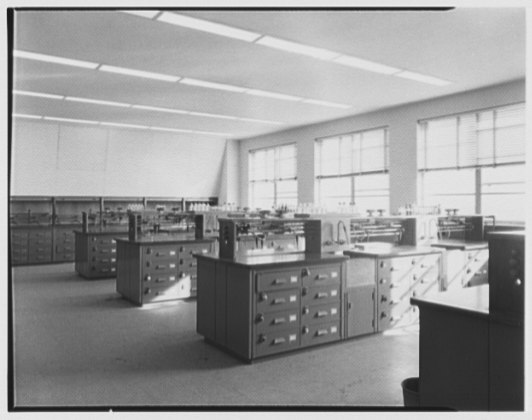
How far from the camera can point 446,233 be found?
274 inches

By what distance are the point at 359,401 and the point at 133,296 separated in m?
3.76

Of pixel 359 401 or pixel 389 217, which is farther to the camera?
pixel 389 217

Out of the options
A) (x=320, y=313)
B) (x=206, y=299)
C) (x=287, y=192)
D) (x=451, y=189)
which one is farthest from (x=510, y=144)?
(x=287, y=192)

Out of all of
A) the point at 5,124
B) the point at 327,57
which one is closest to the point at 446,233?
the point at 327,57

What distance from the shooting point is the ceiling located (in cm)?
447

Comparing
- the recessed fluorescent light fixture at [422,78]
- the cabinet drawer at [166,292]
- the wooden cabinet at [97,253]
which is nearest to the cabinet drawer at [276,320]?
the cabinet drawer at [166,292]

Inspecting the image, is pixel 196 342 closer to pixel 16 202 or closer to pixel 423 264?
pixel 423 264

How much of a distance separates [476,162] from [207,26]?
4869mm

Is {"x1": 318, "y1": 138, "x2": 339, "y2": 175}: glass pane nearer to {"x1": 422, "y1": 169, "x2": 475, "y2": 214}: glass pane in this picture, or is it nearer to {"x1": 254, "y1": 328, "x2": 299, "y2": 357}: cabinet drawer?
{"x1": 422, "y1": 169, "x2": 475, "y2": 214}: glass pane

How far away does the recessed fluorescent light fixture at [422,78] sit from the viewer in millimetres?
6401

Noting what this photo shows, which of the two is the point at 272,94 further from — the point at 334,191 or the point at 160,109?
the point at 334,191

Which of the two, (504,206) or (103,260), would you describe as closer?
(504,206)

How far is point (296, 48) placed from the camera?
5.31 m

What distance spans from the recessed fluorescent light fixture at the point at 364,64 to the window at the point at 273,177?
5.14 m
